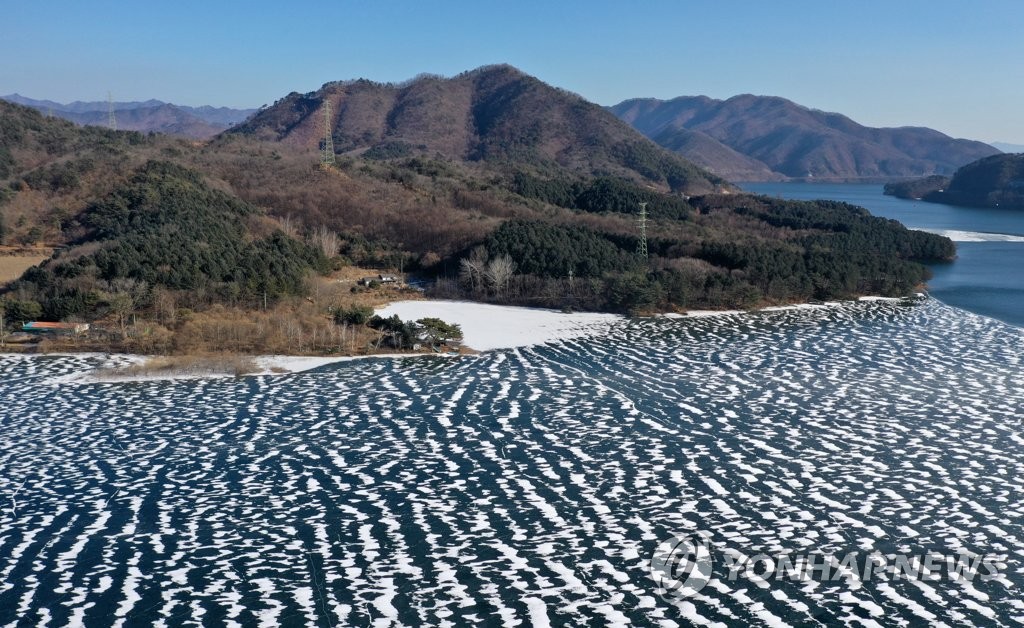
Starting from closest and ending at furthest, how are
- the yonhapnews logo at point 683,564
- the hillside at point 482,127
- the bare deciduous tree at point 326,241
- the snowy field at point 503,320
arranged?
the yonhapnews logo at point 683,564, the snowy field at point 503,320, the bare deciduous tree at point 326,241, the hillside at point 482,127

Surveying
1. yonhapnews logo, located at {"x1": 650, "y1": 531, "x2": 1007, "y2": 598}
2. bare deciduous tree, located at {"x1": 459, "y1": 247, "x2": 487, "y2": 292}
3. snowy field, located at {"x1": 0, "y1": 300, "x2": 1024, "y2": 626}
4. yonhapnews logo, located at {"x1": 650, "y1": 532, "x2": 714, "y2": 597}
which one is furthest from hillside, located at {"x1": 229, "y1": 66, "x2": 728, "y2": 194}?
yonhapnews logo, located at {"x1": 650, "y1": 531, "x2": 1007, "y2": 598}

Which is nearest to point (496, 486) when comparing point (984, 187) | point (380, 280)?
point (380, 280)

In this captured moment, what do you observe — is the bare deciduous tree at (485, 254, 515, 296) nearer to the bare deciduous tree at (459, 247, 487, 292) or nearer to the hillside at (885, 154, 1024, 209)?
the bare deciduous tree at (459, 247, 487, 292)

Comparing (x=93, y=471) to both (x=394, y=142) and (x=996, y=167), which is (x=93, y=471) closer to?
(x=394, y=142)

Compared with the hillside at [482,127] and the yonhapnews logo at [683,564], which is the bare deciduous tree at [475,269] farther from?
the hillside at [482,127]

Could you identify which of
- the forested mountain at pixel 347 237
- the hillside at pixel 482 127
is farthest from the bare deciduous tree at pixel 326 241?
the hillside at pixel 482 127

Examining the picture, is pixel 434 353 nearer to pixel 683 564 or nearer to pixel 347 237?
pixel 683 564
